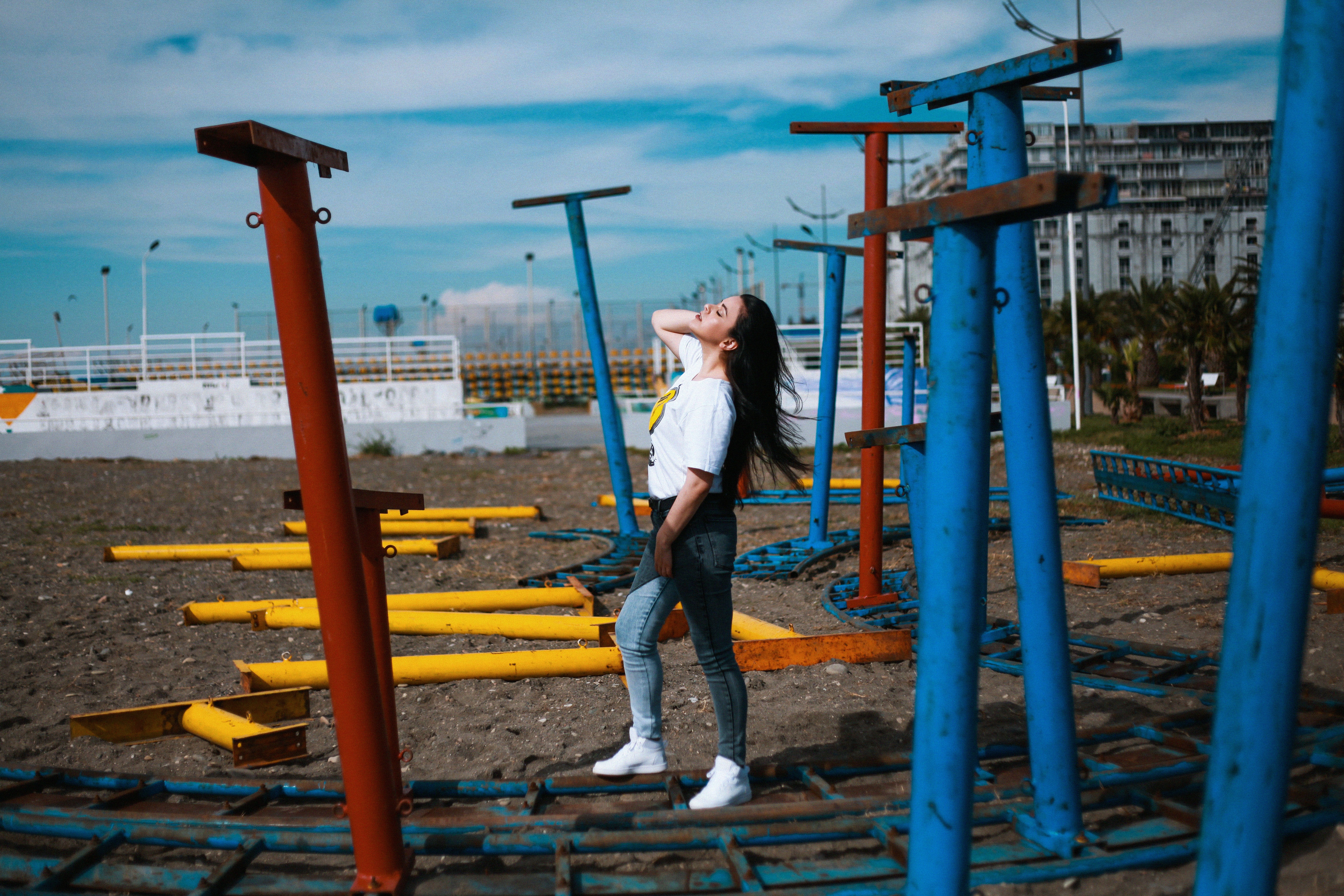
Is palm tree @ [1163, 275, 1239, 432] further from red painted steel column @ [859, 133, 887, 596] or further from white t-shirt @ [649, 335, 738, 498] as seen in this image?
white t-shirt @ [649, 335, 738, 498]

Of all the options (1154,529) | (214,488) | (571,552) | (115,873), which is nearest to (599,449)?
(214,488)

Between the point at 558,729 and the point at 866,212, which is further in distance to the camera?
the point at 558,729

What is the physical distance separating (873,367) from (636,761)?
3.23m

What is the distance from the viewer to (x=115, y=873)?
2271 mm

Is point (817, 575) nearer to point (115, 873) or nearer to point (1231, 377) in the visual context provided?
point (115, 873)

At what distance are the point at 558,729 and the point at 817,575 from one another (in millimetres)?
3480

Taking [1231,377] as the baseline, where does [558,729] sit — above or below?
below

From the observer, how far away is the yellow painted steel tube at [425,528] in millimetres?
9016

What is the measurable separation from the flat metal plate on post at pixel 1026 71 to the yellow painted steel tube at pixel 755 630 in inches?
103

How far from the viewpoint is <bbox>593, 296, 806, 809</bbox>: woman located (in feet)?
8.87

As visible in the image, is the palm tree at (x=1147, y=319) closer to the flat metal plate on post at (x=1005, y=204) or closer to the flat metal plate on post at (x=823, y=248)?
the flat metal plate on post at (x=823, y=248)

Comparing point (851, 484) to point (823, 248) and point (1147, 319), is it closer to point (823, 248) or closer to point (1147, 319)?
point (823, 248)

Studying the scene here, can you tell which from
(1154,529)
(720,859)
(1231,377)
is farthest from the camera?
(1231,377)

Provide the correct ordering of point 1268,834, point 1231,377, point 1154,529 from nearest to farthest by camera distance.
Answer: point 1268,834
point 1154,529
point 1231,377
